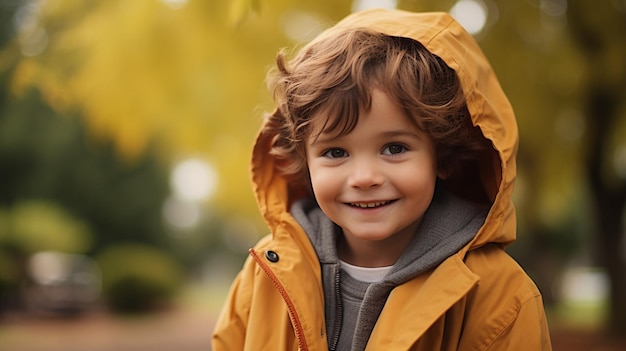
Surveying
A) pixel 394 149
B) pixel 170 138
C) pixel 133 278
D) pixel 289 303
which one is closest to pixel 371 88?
pixel 394 149

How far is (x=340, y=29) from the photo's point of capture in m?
2.17

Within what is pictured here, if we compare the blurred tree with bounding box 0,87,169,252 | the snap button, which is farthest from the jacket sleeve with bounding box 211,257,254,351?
the blurred tree with bounding box 0,87,169,252

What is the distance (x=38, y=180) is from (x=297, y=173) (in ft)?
45.2

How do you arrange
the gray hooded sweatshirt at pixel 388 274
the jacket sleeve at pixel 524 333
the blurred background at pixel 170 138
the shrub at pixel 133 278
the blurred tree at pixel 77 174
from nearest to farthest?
the jacket sleeve at pixel 524 333, the gray hooded sweatshirt at pixel 388 274, the blurred background at pixel 170 138, the blurred tree at pixel 77 174, the shrub at pixel 133 278

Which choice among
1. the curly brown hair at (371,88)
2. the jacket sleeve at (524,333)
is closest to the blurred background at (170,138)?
the curly brown hair at (371,88)

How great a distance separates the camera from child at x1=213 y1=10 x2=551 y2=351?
1965mm

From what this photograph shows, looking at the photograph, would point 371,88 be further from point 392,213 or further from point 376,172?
point 392,213

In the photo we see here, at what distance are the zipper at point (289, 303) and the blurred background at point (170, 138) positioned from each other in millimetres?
661

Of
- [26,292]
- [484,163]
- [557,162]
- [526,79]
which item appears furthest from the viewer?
[26,292]

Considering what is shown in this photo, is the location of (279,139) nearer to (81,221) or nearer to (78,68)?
(78,68)

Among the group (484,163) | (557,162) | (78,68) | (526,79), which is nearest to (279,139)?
(484,163)

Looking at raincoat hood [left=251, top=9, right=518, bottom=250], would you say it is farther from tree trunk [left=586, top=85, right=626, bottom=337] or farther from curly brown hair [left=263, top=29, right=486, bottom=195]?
A: tree trunk [left=586, top=85, right=626, bottom=337]

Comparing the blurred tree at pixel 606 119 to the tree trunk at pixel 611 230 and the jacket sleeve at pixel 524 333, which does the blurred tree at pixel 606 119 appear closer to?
the tree trunk at pixel 611 230

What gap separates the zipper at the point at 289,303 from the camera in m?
2.00
